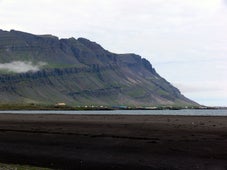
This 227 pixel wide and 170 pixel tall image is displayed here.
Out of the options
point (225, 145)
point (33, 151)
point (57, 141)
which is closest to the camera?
point (33, 151)

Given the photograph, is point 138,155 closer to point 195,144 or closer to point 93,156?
point 93,156

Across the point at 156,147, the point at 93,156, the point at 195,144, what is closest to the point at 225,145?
the point at 195,144

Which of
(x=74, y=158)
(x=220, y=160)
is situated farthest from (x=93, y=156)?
(x=220, y=160)

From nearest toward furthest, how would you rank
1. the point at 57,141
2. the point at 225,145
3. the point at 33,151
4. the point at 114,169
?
the point at 114,169, the point at 33,151, the point at 225,145, the point at 57,141

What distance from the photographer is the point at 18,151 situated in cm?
4309

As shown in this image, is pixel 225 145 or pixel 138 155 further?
pixel 225 145

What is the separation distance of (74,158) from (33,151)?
693cm

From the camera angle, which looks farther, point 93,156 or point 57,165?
point 93,156

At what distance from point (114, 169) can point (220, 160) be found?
32.7 ft

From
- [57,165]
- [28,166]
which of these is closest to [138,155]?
[57,165]

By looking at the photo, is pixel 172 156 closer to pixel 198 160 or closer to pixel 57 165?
pixel 198 160

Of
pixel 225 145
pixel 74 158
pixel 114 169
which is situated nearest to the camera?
pixel 114 169

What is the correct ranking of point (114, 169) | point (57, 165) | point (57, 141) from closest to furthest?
point (114, 169) → point (57, 165) → point (57, 141)

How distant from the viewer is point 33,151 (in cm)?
4291
